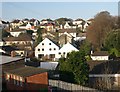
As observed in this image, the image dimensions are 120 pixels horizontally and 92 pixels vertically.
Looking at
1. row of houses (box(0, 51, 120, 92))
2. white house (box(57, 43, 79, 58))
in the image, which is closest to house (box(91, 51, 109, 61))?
white house (box(57, 43, 79, 58))

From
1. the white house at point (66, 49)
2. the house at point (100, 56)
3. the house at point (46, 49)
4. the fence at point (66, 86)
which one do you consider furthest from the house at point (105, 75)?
the house at point (46, 49)

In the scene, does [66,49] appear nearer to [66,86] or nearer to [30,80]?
[66,86]

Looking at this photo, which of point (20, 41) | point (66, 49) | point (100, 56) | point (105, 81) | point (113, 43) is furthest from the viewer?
point (20, 41)

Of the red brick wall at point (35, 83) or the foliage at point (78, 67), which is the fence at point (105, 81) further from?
the red brick wall at point (35, 83)

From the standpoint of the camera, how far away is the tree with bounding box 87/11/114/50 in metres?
34.2

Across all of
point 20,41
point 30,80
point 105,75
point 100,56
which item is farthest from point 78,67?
point 20,41

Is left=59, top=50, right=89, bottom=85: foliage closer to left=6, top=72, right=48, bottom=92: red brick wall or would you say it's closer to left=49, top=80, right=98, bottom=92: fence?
left=49, top=80, right=98, bottom=92: fence

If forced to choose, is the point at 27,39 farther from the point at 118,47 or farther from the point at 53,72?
the point at 53,72

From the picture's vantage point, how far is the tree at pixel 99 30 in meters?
34.2

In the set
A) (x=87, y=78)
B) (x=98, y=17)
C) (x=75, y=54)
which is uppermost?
(x=98, y=17)

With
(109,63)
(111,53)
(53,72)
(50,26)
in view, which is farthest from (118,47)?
(50,26)

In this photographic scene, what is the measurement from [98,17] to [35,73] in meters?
22.9

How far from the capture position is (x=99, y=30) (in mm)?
34875

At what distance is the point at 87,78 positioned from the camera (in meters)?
16.8
